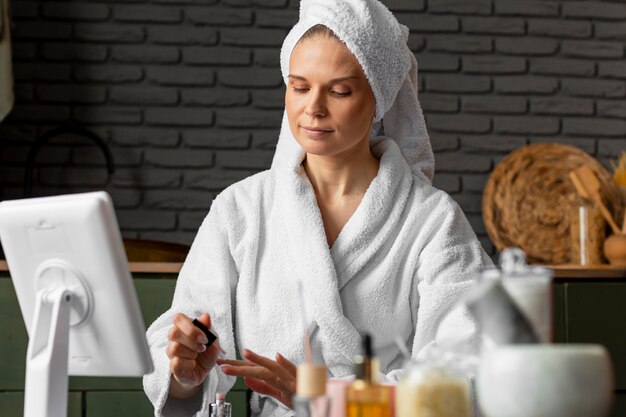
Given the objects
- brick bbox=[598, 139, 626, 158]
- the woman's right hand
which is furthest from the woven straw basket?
the woman's right hand

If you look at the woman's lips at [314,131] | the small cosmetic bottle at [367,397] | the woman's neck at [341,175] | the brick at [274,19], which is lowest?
the small cosmetic bottle at [367,397]

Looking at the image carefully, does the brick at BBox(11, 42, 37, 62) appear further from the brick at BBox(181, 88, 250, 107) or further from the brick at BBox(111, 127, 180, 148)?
the brick at BBox(181, 88, 250, 107)

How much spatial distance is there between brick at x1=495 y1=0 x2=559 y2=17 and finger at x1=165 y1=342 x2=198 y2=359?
2.15m

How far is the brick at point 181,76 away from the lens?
10.3 ft

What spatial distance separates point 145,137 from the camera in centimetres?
312

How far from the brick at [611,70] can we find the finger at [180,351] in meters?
2.26

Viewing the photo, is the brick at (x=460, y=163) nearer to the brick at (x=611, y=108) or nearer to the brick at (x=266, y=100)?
the brick at (x=611, y=108)

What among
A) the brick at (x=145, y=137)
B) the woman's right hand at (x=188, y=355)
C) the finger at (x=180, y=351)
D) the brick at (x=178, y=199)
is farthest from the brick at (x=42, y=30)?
the finger at (x=180, y=351)

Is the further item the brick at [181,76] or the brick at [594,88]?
the brick at [594,88]

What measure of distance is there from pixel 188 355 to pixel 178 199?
1.70m

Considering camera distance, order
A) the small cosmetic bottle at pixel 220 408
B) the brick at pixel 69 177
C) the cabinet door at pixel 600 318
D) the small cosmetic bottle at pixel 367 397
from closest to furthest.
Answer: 1. the small cosmetic bottle at pixel 367 397
2. the small cosmetic bottle at pixel 220 408
3. the cabinet door at pixel 600 318
4. the brick at pixel 69 177

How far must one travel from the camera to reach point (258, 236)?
1.84m

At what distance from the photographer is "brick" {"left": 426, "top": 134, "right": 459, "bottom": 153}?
323 centimetres

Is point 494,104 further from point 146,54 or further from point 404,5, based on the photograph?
point 146,54
